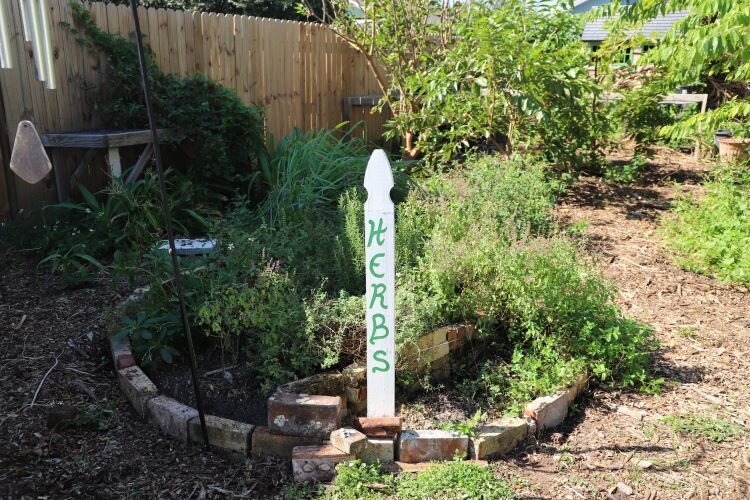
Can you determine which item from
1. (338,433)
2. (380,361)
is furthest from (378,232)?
(338,433)

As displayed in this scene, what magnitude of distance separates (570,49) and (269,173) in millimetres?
3413

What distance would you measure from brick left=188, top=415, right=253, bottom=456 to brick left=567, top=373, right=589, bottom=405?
1645 mm

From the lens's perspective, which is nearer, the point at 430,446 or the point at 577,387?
the point at 430,446

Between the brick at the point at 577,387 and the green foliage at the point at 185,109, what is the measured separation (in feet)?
11.2

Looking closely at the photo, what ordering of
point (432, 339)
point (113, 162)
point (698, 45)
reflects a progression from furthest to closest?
1. point (113, 162)
2. point (698, 45)
3. point (432, 339)

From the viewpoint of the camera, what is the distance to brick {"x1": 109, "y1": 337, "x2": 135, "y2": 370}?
3457 millimetres

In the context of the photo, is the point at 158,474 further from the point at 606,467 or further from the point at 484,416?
the point at 606,467

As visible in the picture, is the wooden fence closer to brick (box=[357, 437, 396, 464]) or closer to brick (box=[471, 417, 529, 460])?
brick (box=[357, 437, 396, 464])

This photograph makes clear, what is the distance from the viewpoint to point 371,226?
2.82 meters

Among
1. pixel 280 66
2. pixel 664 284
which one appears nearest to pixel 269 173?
pixel 280 66

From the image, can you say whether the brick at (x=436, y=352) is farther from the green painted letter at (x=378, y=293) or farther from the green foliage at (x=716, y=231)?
the green foliage at (x=716, y=231)

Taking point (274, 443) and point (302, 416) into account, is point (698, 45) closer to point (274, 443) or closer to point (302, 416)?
point (302, 416)

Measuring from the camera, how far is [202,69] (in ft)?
21.9

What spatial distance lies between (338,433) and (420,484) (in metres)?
0.41
